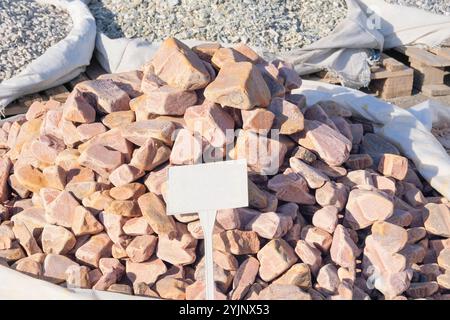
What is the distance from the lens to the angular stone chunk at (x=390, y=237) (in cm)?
207

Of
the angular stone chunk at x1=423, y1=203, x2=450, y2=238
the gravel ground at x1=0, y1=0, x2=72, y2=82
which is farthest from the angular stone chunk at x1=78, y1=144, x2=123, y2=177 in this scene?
the gravel ground at x1=0, y1=0, x2=72, y2=82

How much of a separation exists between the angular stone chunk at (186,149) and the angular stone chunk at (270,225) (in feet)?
0.96

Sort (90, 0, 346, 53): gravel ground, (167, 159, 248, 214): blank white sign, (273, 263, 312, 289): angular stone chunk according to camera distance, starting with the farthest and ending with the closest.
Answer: (90, 0, 346, 53): gravel ground, (273, 263, 312, 289): angular stone chunk, (167, 159, 248, 214): blank white sign

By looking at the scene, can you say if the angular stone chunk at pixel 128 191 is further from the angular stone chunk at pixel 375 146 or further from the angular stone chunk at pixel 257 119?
the angular stone chunk at pixel 375 146

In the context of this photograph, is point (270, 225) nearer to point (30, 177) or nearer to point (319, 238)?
point (319, 238)

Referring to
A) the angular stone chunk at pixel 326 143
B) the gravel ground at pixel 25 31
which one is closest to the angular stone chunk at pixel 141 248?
the angular stone chunk at pixel 326 143

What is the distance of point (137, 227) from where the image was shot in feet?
6.99

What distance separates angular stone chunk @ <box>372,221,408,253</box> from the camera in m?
2.07

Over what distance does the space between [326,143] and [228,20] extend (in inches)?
76.3

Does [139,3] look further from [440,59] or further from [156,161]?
[156,161]

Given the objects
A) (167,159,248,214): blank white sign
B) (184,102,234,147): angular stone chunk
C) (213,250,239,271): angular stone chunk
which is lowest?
(213,250,239,271): angular stone chunk

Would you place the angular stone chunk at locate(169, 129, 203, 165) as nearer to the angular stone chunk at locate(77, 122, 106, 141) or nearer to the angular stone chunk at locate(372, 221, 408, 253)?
the angular stone chunk at locate(77, 122, 106, 141)

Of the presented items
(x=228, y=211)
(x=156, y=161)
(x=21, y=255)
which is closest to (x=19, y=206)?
(x=21, y=255)

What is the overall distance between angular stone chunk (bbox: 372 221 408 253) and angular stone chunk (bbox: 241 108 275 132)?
0.53 meters
